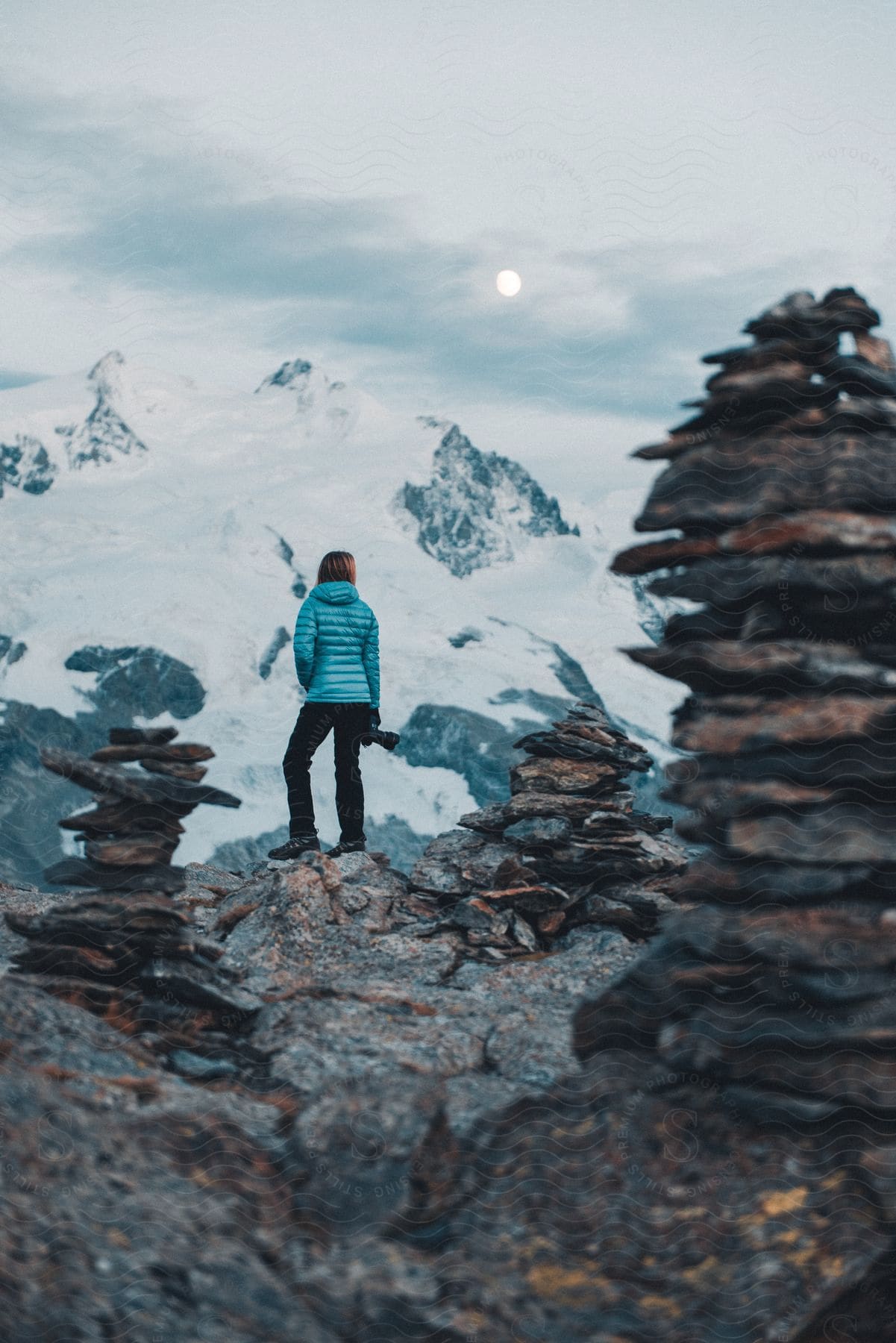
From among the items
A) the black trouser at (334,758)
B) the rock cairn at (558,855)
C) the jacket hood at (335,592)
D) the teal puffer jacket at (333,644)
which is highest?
the jacket hood at (335,592)

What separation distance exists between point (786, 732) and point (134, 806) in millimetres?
4918

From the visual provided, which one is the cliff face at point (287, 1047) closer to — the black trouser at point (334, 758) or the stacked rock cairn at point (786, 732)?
the black trouser at point (334, 758)

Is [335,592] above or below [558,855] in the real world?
above

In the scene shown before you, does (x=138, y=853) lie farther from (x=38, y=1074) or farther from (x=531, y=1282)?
(x=531, y=1282)

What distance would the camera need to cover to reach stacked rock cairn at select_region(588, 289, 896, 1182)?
278 inches

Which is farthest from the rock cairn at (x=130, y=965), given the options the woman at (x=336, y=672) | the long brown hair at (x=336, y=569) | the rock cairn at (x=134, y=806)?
the long brown hair at (x=336, y=569)

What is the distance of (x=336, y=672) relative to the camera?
542 inches

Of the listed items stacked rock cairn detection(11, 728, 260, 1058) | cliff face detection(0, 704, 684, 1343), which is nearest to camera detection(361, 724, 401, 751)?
cliff face detection(0, 704, 684, 1343)

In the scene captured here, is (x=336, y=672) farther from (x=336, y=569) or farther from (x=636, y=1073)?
(x=636, y=1073)

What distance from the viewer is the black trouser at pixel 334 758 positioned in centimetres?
1388

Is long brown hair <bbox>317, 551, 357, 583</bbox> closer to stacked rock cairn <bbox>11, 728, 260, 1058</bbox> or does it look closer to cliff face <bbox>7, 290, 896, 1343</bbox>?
stacked rock cairn <bbox>11, 728, 260, 1058</bbox>

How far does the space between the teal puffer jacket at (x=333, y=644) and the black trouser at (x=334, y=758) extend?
0.62ft

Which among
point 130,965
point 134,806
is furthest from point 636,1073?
point 134,806

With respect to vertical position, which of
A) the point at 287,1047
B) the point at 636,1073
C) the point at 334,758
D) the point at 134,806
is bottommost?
the point at 636,1073
